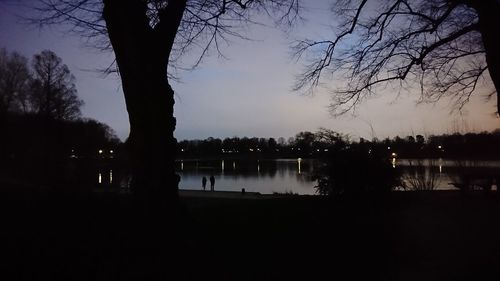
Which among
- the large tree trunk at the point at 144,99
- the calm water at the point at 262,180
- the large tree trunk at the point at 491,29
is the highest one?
the large tree trunk at the point at 491,29

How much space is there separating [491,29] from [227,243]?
764cm

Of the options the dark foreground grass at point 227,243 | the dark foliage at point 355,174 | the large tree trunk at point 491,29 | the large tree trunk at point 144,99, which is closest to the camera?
the dark foreground grass at point 227,243

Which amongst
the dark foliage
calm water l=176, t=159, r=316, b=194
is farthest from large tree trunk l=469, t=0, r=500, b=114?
calm water l=176, t=159, r=316, b=194

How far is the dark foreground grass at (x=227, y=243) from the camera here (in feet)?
15.4

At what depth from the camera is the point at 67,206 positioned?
18.5 ft

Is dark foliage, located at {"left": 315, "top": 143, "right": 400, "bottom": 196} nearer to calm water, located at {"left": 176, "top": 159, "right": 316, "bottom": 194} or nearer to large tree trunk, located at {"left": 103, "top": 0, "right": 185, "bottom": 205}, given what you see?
calm water, located at {"left": 176, "top": 159, "right": 316, "bottom": 194}

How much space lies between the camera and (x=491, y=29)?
35.4 ft

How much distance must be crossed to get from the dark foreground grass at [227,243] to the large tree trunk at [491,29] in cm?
351

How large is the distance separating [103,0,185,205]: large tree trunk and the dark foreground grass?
0.63 meters

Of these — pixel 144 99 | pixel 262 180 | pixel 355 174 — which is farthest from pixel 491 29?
pixel 262 180

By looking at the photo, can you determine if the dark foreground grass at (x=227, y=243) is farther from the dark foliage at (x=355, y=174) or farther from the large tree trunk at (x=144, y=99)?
the dark foliage at (x=355, y=174)

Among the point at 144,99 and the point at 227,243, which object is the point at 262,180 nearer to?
the point at 144,99

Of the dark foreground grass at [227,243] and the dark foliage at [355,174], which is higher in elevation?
the dark foliage at [355,174]

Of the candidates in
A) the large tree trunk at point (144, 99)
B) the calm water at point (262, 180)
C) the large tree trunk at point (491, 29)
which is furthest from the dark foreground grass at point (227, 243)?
the calm water at point (262, 180)
